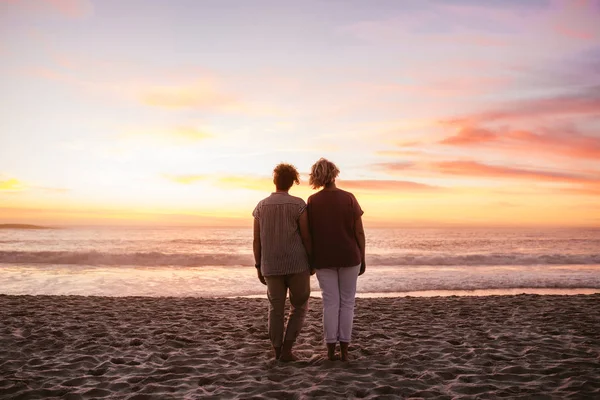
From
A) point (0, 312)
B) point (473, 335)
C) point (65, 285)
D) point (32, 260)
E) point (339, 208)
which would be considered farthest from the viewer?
point (32, 260)

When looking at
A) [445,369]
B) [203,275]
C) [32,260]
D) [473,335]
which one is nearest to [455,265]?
[203,275]

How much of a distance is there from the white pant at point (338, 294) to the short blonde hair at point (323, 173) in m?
0.85

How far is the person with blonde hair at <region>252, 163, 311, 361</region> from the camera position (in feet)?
14.2

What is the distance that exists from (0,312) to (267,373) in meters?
5.21

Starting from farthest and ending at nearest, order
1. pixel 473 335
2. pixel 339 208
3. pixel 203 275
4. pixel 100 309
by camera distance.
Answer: pixel 203 275 → pixel 100 309 → pixel 473 335 → pixel 339 208

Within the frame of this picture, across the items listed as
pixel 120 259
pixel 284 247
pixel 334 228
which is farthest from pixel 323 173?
pixel 120 259

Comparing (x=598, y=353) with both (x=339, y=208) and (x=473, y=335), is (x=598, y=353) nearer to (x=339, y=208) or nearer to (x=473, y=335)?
(x=473, y=335)

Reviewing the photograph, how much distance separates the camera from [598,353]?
189 inches

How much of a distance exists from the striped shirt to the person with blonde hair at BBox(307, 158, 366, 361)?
151mm

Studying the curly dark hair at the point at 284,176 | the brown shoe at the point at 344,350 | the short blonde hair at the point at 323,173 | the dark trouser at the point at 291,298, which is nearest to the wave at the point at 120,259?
the dark trouser at the point at 291,298

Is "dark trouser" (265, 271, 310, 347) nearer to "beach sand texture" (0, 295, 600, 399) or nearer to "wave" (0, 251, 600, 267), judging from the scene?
"beach sand texture" (0, 295, 600, 399)

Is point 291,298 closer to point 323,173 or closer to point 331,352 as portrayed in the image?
point 331,352

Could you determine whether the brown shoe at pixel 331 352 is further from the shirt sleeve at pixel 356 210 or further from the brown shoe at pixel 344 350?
the shirt sleeve at pixel 356 210

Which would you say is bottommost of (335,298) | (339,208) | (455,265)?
(455,265)
